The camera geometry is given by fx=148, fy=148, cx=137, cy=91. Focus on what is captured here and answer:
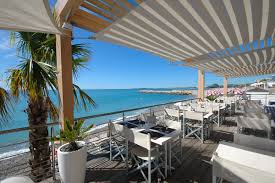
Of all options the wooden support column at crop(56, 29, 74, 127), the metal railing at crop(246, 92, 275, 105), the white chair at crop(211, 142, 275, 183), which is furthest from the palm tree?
the metal railing at crop(246, 92, 275, 105)

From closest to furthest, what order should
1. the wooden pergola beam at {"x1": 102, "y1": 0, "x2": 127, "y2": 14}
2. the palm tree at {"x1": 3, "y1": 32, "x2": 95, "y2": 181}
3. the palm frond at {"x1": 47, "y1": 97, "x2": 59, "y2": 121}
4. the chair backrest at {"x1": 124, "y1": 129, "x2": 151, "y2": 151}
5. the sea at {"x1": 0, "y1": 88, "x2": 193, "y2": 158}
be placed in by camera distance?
the chair backrest at {"x1": 124, "y1": 129, "x2": 151, "y2": 151} < the wooden pergola beam at {"x1": 102, "y1": 0, "x2": 127, "y2": 14} < the palm tree at {"x1": 3, "y1": 32, "x2": 95, "y2": 181} < the sea at {"x1": 0, "y1": 88, "x2": 193, "y2": 158} < the palm frond at {"x1": 47, "y1": 97, "x2": 59, "y2": 121}

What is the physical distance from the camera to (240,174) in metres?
1.46

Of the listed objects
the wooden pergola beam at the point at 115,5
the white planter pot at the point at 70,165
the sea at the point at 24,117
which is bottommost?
the sea at the point at 24,117

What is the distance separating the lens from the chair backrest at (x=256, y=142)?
199 cm

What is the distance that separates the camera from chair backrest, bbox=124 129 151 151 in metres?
2.27

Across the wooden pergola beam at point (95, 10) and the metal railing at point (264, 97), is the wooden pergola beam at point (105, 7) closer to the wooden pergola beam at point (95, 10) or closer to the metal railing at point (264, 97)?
the wooden pergola beam at point (95, 10)

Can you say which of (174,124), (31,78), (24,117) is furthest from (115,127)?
(24,117)

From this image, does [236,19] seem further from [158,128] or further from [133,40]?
[158,128]

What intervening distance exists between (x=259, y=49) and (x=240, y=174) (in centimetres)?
409

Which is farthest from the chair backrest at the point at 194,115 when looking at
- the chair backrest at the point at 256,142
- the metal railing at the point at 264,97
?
the metal railing at the point at 264,97

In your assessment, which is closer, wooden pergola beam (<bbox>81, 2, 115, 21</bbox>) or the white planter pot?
the white planter pot

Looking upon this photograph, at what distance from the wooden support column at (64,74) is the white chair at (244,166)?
2540mm

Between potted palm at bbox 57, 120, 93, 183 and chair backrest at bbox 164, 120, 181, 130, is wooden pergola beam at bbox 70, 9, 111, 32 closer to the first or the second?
potted palm at bbox 57, 120, 93, 183

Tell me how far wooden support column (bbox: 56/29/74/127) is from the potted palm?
1.75 feet
